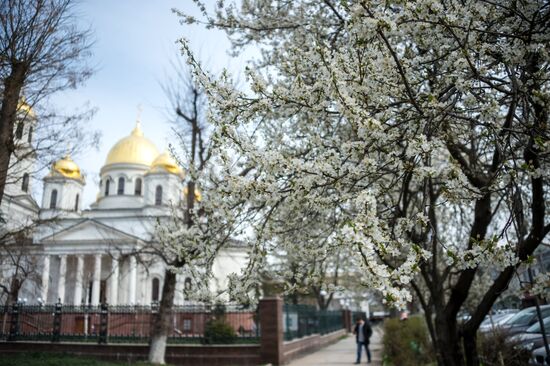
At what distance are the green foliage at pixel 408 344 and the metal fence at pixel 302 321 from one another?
333 centimetres

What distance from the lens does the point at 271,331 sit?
45.7 feet

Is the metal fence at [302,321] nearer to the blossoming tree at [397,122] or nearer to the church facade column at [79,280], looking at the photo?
the blossoming tree at [397,122]

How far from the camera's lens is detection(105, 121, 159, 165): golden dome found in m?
49.8

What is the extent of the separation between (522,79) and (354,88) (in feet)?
6.01

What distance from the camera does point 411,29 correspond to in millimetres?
4254

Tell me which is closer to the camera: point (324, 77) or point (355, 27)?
point (355, 27)

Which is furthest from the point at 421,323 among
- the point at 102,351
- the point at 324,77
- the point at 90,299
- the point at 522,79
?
the point at 90,299

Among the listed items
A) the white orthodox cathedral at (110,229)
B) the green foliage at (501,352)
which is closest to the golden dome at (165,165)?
the white orthodox cathedral at (110,229)

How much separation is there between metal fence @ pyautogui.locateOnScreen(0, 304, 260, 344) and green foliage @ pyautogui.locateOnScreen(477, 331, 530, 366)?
763cm

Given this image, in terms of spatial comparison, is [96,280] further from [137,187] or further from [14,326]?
[14,326]

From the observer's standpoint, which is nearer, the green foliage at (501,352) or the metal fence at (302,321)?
the green foliage at (501,352)

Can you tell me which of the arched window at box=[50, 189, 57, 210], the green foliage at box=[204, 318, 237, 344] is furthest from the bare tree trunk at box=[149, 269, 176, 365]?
the arched window at box=[50, 189, 57, 210]

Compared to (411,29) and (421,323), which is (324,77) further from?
(421,323)

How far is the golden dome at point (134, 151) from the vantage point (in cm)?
4984
